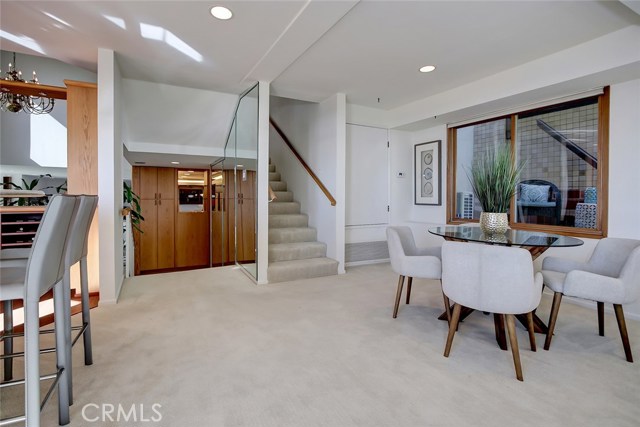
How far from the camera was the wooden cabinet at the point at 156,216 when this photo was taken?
6.94 meters

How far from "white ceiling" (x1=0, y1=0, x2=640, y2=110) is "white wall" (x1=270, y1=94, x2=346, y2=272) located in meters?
0.87

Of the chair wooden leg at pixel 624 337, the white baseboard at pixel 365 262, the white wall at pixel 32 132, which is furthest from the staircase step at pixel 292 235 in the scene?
the white wall at pixel 32 132

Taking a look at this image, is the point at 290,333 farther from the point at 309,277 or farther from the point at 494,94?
the point at 494,94

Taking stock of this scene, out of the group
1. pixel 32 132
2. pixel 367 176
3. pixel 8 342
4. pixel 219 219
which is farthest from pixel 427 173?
pixel 32 132

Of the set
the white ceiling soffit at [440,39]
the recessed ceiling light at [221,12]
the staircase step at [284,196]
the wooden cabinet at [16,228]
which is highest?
the white ceiling soffit at [440,39]

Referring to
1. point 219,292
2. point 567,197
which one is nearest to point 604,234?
point 567,197

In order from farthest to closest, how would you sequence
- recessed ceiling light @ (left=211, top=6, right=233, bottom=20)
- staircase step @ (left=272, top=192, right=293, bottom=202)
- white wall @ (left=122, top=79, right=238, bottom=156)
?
1. staircase step @ (left=272, top=192, right=293, bottom=202)
2. white wall @ (left=122, top=79, right=238, bottom=156)
3. recessed ceiling light @ (left=211, top=6, right=233, bottom=20)

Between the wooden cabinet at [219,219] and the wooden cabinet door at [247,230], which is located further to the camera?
the wooden cabinet at [219,219]

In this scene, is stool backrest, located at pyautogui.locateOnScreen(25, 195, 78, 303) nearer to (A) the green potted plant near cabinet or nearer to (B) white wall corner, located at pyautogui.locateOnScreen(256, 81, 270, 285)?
(B) white wall corner, located at pyautogui.locateOnScreen(256, 81, 270, 285)

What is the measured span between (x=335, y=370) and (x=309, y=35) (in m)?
2.61

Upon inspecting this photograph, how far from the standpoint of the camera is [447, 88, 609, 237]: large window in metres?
3.17

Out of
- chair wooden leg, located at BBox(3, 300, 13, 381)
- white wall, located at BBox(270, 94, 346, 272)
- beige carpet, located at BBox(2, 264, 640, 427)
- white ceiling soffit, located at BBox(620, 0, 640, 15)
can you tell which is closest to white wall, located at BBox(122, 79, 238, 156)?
white wall, located at BBox(270, 94, 346, 272)

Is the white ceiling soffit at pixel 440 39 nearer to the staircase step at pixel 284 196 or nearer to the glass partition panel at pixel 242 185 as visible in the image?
the glass partition panel at pixel 242 185

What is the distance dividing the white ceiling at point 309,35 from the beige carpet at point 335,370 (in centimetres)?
235
